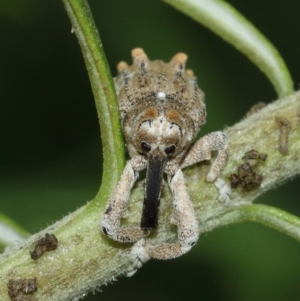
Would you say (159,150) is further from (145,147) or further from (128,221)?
(128,221)

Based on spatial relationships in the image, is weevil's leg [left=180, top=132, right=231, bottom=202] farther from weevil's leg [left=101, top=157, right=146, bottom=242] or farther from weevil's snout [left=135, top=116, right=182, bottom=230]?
weevil's leg [left=101, top=157, right=146, bottom=242]

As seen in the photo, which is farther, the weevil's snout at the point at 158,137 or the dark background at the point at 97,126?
the dark background at the point at 97,126

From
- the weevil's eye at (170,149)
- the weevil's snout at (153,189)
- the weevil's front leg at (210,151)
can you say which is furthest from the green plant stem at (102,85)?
the weevil's front leg at (210,151)

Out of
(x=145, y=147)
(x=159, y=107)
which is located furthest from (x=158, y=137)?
(x=159, y=107)

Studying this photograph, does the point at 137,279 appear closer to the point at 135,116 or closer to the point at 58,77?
the point at 58,77

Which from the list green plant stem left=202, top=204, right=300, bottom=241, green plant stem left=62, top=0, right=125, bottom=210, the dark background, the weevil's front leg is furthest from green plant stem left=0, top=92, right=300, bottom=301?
the dark background

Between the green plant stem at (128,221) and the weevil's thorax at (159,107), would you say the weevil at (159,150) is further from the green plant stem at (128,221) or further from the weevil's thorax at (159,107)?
the green plant stem at (128,221)

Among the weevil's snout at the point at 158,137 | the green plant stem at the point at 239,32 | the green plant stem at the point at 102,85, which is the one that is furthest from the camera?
the green plant stem at the point at 239,32
